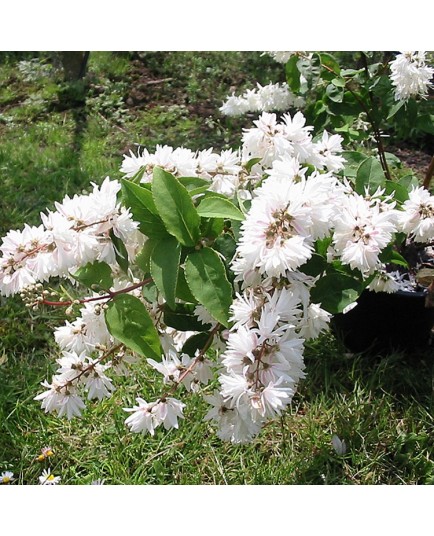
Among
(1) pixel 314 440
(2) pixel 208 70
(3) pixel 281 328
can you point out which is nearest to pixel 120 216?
(3) pixel 281 328

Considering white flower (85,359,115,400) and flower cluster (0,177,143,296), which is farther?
white flower (85,359,115,400)

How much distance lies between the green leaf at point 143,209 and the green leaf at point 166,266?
0.08 ft

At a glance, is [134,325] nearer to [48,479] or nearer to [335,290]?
[335,290]

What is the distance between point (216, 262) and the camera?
0.99 meters

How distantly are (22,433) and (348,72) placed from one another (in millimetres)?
1261

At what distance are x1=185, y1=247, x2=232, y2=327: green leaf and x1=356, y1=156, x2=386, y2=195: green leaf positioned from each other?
36 cm

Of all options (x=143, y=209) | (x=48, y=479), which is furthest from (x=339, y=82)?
(x=48, y=479)

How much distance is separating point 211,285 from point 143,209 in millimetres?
162

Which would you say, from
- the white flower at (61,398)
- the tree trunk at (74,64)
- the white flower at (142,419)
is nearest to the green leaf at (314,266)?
the white flower at (142,419)

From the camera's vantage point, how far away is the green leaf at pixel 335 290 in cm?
107

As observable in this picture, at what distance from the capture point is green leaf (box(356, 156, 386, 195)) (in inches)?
47.8

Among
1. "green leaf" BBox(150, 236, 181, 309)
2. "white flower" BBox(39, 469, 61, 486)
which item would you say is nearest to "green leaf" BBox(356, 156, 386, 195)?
"green leaf" BBox(150, 236, 181, 309)

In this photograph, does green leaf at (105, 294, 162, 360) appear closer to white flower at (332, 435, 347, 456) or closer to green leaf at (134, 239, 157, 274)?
green leaf at (134, 239, 157, 274)

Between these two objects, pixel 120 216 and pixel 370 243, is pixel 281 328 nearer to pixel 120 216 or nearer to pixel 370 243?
pixel 370 243
